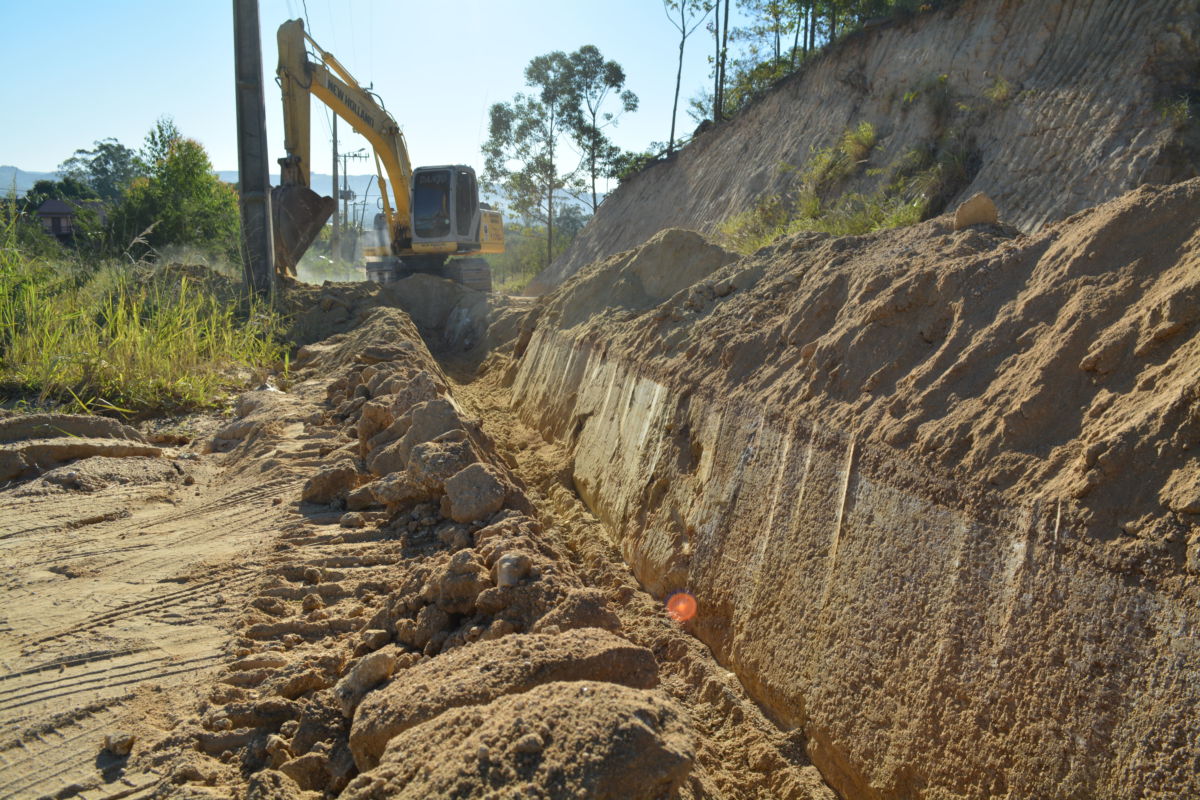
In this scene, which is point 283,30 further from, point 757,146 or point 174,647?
point 174,647

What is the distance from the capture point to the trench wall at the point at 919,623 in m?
2.21

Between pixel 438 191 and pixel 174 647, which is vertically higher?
pixel 438 191

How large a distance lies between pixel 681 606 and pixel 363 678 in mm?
1950

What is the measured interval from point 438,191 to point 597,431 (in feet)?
37.3

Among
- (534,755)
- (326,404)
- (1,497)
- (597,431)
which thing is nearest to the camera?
(534,755)

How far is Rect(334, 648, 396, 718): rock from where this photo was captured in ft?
9.18

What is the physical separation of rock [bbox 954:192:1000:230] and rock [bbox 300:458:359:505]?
3817 mm

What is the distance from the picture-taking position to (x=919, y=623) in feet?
9.39

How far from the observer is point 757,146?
1627 cm

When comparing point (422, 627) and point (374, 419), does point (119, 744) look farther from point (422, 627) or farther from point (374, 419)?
point (374, 419)

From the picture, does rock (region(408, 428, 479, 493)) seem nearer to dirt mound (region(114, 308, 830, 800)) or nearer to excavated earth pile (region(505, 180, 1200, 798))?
dirt mound (region(114, 308, 830, 800))

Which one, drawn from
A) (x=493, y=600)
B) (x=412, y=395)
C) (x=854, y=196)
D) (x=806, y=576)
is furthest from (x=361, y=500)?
(x=854, y=196)

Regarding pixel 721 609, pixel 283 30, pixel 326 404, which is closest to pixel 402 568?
pixel 721 609

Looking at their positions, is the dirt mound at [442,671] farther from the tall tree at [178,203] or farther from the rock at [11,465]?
the tall tree at [178,203]
